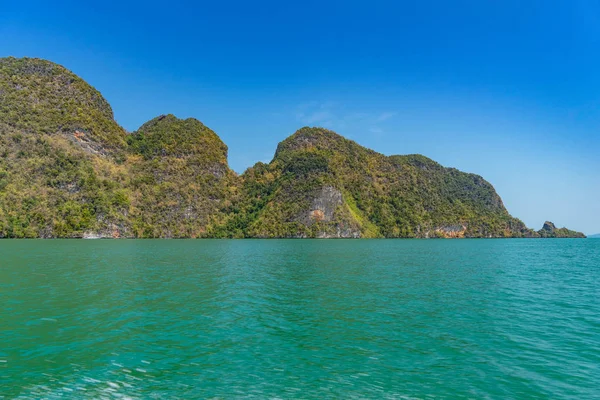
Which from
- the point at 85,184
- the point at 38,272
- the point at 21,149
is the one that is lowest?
the point at 38,272

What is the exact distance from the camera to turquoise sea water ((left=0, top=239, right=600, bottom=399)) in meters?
13.3

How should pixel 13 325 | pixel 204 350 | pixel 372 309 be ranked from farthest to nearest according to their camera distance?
pixel 372 309 < pixel 13 325 < pixel 204 350

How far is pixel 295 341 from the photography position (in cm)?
1850

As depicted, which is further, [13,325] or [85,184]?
[85,184]

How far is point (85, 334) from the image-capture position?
1920 centimetres

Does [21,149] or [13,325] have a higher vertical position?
[21,149]

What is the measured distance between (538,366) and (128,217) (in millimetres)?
204826

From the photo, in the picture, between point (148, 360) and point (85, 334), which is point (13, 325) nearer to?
point (85, 334)

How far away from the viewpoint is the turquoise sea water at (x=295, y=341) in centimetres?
1330

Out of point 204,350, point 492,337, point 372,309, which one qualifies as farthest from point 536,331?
point 204,350

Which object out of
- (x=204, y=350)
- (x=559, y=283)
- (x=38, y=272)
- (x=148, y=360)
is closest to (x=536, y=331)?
(x=204, y=350)

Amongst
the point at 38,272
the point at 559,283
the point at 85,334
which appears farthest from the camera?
the point at 38,272

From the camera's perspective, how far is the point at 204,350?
55.8ft

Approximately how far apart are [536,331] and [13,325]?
94.2ft
